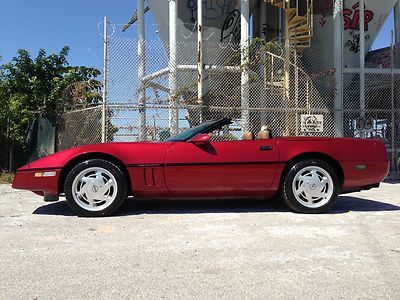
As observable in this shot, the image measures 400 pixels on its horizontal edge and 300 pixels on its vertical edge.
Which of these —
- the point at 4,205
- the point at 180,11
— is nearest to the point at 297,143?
the point at 4,205

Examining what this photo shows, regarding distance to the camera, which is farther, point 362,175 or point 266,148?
point 362,175

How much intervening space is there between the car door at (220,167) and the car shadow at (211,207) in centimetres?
43

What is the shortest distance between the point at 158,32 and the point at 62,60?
3.07 meters

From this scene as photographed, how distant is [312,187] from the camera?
522 centimetres

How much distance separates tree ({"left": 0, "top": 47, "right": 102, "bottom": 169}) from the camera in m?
10.3

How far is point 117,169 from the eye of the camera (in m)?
4.97

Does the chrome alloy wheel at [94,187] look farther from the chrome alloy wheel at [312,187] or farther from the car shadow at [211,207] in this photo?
the chrome alloy wheel at [312,187]

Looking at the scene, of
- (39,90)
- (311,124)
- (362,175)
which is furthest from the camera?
(39,90)

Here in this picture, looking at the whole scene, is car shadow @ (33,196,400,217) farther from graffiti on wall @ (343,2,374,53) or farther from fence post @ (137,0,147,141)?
graffiti on wall @ (343,2,374,53)

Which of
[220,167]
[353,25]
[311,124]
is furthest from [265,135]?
[353,25]

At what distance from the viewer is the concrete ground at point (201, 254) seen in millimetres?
2803

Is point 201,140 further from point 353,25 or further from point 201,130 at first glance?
point 353,25

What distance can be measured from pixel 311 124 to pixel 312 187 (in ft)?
16.2

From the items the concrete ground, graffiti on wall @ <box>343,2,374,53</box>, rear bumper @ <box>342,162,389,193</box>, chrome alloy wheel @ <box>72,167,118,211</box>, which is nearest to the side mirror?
the concrete ground
